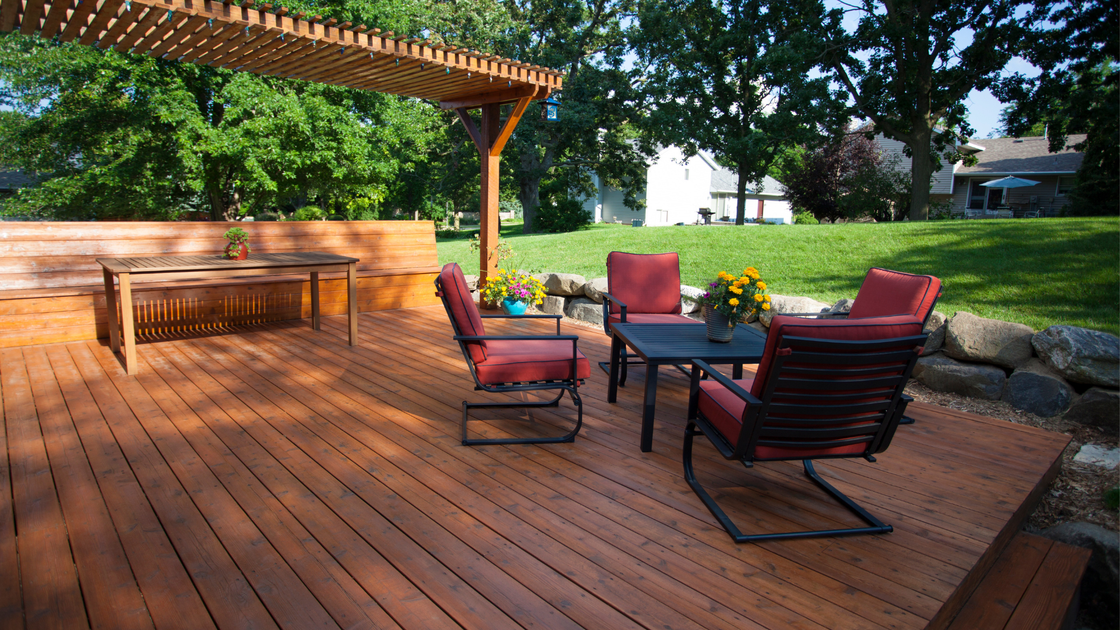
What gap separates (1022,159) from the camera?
816 inches

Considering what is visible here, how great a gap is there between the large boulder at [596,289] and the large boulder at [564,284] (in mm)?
111

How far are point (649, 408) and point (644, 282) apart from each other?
72.6 inches

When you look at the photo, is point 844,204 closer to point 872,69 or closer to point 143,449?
point 872,69

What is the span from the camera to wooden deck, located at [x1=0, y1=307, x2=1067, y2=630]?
188 cm

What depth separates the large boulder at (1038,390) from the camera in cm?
393

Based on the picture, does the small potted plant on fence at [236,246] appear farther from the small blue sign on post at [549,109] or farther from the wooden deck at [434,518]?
the small blue sign on post at [549,109]

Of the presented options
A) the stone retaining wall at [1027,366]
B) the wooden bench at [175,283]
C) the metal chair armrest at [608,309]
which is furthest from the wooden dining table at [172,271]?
the stone retaining wall at [1027,366]

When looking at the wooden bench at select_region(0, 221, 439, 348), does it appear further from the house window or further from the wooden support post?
the house window

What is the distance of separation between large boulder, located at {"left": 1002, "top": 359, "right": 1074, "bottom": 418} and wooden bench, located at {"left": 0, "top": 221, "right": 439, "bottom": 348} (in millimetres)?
5669

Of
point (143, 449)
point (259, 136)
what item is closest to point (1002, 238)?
point (143, 449)

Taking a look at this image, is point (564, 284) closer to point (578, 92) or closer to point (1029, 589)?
point (1029, 589)

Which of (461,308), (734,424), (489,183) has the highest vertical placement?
(489,183)

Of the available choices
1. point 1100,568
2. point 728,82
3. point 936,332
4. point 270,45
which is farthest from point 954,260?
point 728,82

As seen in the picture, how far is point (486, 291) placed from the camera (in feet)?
21.9
